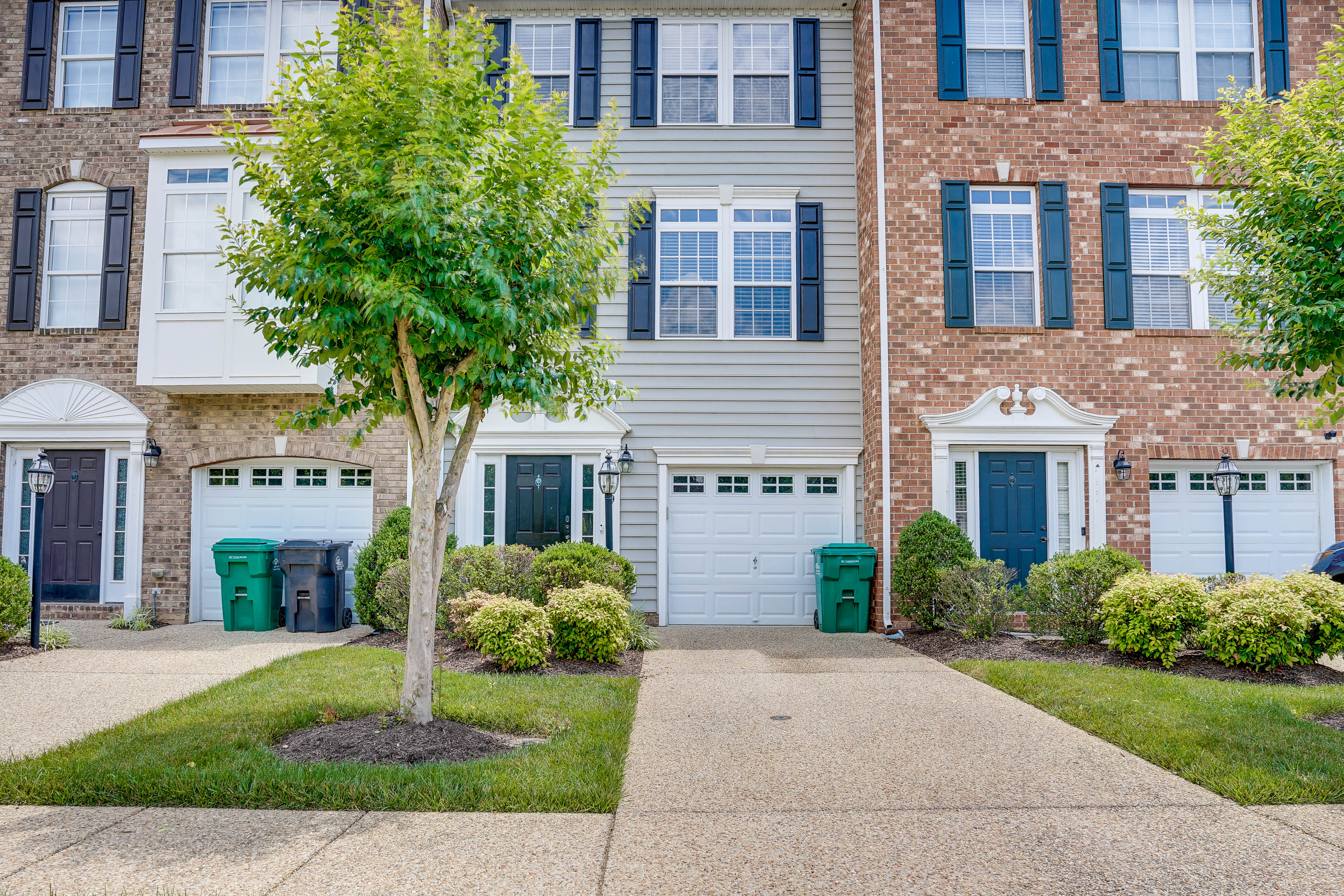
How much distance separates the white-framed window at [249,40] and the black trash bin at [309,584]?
5839 millimetres

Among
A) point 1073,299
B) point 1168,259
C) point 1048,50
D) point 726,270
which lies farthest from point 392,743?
point 1048,50

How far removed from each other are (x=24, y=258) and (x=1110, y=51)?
13.7 metres

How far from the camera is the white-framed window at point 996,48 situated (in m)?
11.3

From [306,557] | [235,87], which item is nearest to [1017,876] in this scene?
[306,557]

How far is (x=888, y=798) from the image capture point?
4453mm

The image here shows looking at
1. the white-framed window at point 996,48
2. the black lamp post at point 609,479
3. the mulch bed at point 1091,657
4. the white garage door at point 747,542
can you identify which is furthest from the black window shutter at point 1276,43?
the black lamp post at point 609,479

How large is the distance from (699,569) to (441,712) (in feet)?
19.9

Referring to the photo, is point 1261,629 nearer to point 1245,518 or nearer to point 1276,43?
point 1245,518

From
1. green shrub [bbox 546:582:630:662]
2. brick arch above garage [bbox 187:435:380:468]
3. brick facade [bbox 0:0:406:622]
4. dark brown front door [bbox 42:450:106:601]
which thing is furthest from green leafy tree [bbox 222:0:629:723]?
dark brown front door [bbox 42:450:106:601]

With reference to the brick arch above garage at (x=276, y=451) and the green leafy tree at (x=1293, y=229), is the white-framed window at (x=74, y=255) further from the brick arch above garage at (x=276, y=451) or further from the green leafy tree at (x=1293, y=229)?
the green leafy tree at (x=1293, y=229)

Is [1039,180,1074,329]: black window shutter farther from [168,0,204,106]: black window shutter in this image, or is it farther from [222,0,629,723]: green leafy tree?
[168,0,204,106]: black window shutter

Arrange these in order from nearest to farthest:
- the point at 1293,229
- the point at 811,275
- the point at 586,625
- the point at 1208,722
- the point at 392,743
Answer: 1. the point at 392,743
2. the point at 1293,229
3. the point at 1208,722
4. the point at 586,625
5. the point at 811,275

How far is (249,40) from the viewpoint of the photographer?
11.7 metres

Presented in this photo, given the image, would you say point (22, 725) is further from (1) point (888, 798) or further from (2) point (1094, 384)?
(2) point (1094, 384)
